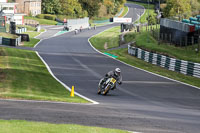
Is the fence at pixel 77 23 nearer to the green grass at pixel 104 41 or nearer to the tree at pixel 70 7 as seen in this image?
the tree at pixel 70 7

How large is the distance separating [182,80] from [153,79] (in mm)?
2269

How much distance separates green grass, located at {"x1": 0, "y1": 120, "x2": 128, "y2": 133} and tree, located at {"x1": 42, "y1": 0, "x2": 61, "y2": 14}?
13016cm

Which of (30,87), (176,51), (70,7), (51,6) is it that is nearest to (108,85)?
(30,87)

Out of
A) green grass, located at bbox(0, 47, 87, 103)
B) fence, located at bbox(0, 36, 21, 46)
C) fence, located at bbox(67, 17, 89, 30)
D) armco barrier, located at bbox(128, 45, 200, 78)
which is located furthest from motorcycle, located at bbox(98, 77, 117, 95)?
fence, located at bbox(67, 17, 89, 30)

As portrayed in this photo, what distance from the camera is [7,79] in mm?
25703

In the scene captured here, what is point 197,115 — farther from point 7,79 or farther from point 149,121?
point 7,79

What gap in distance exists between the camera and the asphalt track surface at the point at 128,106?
1372cm

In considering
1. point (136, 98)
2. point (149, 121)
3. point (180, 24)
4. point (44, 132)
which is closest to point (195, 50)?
point (180, 24)

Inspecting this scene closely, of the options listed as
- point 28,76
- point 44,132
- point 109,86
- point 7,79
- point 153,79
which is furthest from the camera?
point 153,79

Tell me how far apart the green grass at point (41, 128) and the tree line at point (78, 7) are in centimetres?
13016

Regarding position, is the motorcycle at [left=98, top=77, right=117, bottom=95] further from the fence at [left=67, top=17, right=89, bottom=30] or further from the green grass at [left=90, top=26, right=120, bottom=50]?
the fence at [left=67, top=17, right=89, bottom=30]

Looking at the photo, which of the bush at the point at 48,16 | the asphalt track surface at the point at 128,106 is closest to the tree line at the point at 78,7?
the bush at the point at 48,16

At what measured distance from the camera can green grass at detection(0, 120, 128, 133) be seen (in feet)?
35.7

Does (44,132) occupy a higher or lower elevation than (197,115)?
higher
